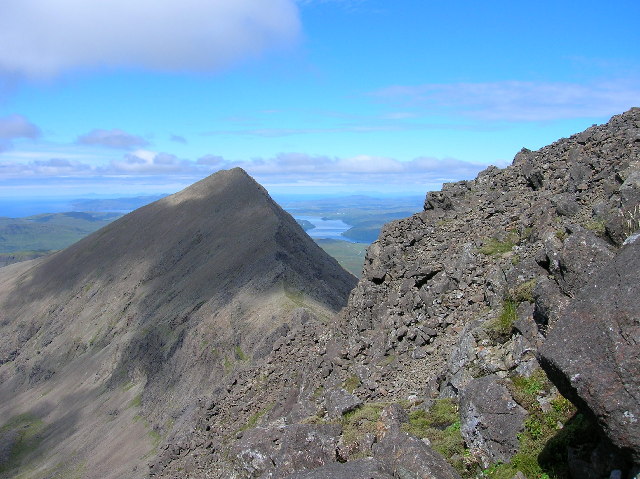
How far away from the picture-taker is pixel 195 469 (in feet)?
94.5

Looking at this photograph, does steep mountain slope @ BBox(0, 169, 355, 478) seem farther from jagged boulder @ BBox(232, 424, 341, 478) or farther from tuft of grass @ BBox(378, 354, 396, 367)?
jagged boulder @ BBox(232, 424, 341, 478)

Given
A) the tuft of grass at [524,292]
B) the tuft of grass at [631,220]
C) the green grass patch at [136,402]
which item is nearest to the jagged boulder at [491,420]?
the tuft of grass at [524,292]

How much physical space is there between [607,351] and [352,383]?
53.3ft

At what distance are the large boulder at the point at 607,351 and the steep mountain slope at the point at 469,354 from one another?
0.12ft

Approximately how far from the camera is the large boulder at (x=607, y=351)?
8.42 metres

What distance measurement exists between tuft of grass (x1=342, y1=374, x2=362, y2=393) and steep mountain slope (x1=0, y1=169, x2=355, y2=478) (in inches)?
823

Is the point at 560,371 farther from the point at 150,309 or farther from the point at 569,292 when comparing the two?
the point at 150,309

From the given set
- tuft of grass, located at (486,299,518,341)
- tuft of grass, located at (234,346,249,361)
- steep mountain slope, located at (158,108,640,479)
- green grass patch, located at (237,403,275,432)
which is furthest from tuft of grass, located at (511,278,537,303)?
tuft of grass, located at (234,346,249,361)

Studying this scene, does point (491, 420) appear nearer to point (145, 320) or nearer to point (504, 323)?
point (504, 323)

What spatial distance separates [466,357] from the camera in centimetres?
1744

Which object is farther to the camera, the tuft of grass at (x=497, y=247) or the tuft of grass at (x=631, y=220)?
the tuft of grass at (x=497, y=247)

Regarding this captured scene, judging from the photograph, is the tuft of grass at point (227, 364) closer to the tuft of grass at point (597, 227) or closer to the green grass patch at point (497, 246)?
the green grass patch at point (497, 246)

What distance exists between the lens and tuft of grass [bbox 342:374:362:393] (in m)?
23.5

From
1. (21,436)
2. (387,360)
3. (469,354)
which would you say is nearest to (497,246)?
(387,360)
